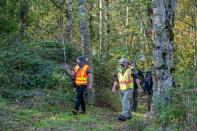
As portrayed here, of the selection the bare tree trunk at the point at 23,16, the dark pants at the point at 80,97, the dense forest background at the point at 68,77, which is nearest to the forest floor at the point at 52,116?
the dense forest background at the point at 68,77

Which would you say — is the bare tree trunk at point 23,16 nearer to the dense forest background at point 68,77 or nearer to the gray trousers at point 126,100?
the dense forest background at point 68,77

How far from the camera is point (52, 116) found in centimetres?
1535

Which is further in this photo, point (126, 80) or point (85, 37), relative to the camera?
point (85, 37)

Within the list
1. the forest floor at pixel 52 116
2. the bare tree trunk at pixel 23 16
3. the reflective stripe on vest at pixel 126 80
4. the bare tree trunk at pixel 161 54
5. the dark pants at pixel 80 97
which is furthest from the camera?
the bare tree trunk at pixel 23 16

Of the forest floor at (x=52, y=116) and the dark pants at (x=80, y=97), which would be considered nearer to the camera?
the forest floor at (x=52, y=116)

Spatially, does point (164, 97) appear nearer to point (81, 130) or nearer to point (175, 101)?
point (175, 101)

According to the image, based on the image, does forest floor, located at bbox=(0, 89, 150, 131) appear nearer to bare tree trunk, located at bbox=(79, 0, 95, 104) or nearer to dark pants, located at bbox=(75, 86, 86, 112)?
dark pants, located at bbox=(75, 86, 86, 112)

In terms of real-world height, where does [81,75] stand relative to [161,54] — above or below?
below

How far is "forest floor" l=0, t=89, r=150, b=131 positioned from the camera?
43.5 ft

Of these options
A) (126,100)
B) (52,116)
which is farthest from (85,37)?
(52,116)

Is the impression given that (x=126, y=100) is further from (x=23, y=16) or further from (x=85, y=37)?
(x=23, y=16)

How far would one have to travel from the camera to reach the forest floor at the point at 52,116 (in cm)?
1327

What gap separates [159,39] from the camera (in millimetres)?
10430

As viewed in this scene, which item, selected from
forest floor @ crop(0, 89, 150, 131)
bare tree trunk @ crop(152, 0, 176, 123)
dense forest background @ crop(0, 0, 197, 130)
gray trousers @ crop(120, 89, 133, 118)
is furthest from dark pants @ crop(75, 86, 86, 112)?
bare tree trunk @ crop(152, 0, 176, 123)
